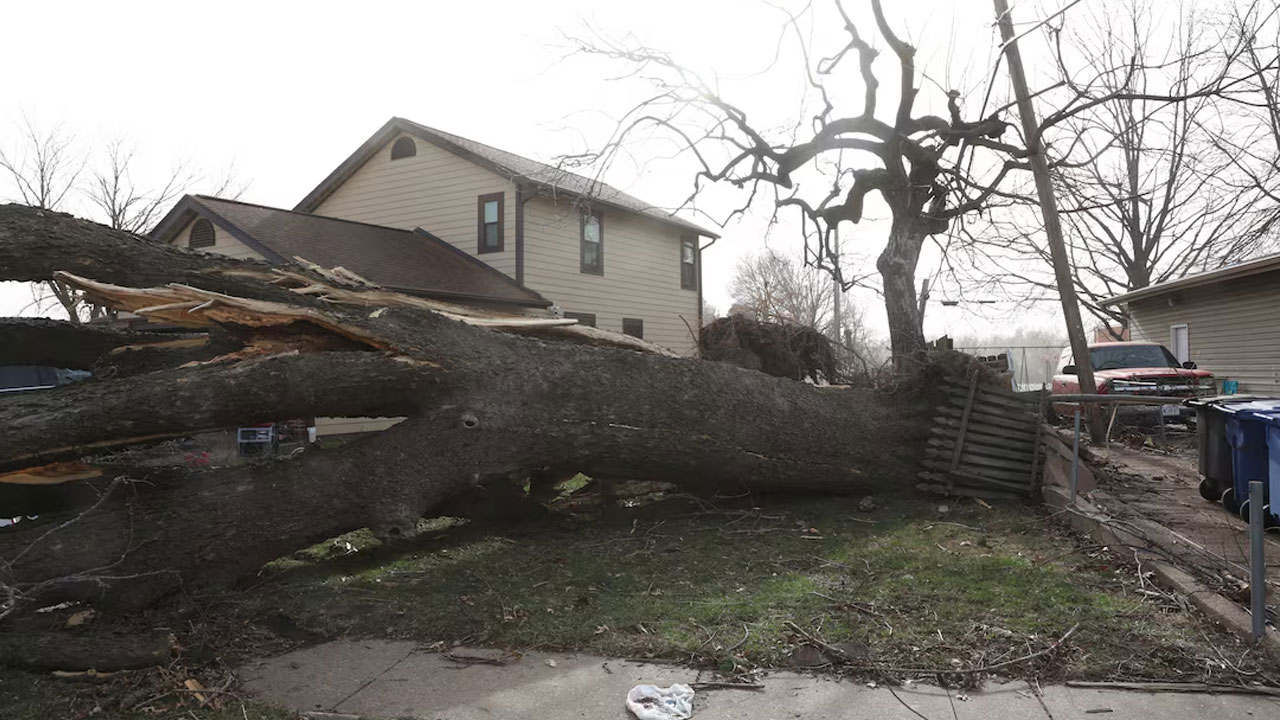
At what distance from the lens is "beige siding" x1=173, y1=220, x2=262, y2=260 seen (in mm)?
15422

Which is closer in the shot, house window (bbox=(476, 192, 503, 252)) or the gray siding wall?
house window (bbox=(476, 192, 503, 252))

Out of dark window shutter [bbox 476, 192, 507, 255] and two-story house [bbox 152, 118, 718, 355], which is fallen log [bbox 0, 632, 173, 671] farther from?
dark window shutter [bbox 476, 192, 507, 255]

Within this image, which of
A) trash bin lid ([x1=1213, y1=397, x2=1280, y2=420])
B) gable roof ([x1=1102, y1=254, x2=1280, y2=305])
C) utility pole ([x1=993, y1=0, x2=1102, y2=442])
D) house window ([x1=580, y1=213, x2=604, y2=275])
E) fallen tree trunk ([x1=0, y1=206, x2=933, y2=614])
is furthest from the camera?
house window ([x1=580, y1=213, x2=604, y2=275])

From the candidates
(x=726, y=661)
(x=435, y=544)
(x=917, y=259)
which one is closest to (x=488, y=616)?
(x=726, y=661)

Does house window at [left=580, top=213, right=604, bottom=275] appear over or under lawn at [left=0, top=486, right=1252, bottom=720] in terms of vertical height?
over

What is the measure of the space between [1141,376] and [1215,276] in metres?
5.41

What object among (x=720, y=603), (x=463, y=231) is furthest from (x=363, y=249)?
(x=720, y=603)

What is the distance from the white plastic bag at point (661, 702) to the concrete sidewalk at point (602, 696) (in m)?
0.05

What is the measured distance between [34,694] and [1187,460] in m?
12.7

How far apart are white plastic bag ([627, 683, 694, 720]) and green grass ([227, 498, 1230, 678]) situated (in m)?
0.42

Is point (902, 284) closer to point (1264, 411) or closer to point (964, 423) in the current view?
point (964, 423)

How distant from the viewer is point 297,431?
15.9 metres

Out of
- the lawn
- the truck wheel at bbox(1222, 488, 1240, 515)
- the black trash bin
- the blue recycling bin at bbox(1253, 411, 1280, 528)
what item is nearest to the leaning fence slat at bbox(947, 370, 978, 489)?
the lawn

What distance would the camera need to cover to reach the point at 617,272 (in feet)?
66.6
